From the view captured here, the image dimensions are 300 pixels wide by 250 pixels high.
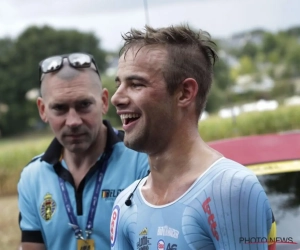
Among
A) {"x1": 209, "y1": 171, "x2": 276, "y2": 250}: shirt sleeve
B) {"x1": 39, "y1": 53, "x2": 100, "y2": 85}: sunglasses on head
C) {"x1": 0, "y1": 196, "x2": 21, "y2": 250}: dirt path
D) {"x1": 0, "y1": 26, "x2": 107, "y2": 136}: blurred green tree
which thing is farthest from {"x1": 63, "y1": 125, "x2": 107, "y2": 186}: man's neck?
{"x1": 0, "y1": 26, "x2": 107, "y2": 136}: blurred green tree

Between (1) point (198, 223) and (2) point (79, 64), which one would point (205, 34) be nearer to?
(1) point (198, 223)

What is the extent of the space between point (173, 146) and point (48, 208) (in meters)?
1.08

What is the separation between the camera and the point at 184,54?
1.81m

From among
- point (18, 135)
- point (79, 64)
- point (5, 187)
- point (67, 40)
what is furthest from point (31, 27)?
point (79, 64)

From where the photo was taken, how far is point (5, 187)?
1306cm

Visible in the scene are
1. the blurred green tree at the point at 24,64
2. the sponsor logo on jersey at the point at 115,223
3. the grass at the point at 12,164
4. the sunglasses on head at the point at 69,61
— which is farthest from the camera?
the blurred green tree at the point at 24,64

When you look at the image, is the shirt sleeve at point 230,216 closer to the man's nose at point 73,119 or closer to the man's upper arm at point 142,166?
the man's upper arm at point 142,166

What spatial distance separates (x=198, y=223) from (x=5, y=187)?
1190 centimetres

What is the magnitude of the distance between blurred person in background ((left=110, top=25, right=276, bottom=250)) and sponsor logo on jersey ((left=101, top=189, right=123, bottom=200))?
0.69 m

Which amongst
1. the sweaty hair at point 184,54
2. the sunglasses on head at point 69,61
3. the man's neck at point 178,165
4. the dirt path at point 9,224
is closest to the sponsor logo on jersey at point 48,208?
the sunglasses on head at point 69,61

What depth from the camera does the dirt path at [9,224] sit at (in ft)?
28.5

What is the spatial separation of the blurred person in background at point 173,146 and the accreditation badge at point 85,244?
71 cm

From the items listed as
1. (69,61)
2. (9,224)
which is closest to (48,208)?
(69,61)

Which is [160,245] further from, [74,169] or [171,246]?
[74,169]
